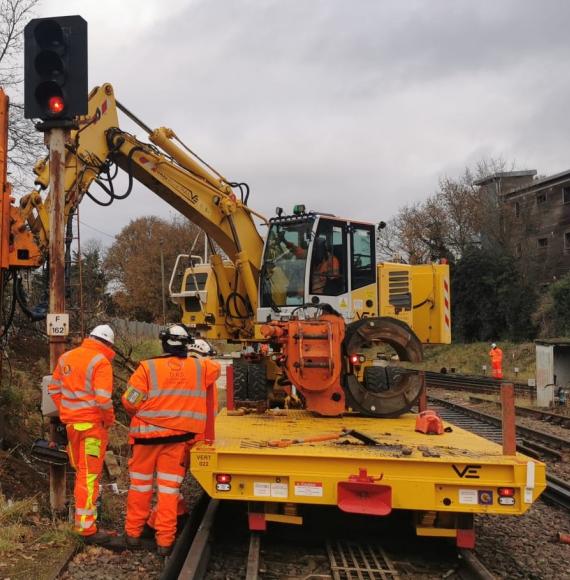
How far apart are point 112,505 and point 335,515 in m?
2.36

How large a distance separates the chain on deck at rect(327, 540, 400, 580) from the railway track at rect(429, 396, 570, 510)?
105 inches

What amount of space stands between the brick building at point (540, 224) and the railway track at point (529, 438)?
76.6ft

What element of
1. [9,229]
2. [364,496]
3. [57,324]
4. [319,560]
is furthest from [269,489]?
[9,229]

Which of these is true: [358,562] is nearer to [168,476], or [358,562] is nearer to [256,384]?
[168,476]

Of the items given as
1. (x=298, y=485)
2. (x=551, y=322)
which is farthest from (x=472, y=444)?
(x=551, y=322)

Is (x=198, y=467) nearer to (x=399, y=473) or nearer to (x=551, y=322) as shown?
(x=399, y=473)

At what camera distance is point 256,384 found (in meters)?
7.32

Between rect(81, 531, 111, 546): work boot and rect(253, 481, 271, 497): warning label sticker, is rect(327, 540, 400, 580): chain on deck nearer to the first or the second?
rect(253, 481, 271, 497): warning label sticker

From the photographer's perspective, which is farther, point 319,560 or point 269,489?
point 319,560

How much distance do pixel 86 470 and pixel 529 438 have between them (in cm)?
899

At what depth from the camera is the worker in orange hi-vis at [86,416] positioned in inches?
204

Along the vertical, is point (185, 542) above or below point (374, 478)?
below

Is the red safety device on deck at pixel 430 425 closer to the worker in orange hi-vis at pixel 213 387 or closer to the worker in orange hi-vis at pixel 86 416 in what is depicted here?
the worker in orange hi-vis at pixel 213 387

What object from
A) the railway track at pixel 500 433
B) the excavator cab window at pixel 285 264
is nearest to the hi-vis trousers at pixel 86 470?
the excavator cab window at pixel 285 264
